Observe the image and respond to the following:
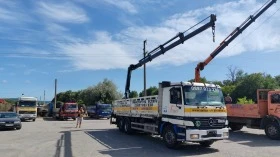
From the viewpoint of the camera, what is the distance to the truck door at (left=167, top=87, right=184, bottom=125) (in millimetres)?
13703

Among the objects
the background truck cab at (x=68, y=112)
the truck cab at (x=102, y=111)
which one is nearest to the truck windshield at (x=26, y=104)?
the background truck cab at (x=68, y=112)

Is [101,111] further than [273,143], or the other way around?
[101,111]

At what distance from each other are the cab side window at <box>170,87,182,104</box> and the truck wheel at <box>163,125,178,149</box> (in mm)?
1106

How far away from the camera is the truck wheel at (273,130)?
1734cm

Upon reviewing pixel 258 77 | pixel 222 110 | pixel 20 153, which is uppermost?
pixel 258 77

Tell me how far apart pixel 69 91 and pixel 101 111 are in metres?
64.2

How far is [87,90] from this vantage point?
78.7 m

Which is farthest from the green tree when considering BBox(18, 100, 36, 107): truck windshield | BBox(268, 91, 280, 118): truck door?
BBox(268, 91, 280, 118): truck door

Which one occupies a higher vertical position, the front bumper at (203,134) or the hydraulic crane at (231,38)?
the hydraulic crane at (231,38)

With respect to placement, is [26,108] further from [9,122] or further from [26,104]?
[9,122]

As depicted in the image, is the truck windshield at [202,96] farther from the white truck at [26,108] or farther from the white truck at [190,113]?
the white truck at [26,108]

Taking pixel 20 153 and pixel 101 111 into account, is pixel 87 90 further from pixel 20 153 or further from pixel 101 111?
pixel 20 153

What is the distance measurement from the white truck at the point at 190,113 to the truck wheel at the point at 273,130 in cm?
460

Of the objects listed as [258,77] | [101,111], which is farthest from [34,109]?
[258,77]
